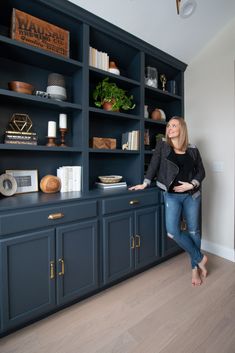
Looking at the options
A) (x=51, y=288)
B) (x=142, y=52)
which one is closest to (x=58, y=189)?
(x=51, y=288)

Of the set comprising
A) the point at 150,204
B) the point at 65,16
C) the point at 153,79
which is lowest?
the point at 150,204

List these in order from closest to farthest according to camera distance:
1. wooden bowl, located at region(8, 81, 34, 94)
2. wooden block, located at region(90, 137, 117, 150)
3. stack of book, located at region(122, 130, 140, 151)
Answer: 1. wooden bowl, located at region(8, 81, 34, 94)
2. wooden block, located at region(90, 137, 117, 150)
3. stack of book, located at region(122, 130, 140, 151)

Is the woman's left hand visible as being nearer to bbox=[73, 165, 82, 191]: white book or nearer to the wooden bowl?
bbox=[73, 165, 82, 191]: white book

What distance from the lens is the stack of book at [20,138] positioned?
1.65m

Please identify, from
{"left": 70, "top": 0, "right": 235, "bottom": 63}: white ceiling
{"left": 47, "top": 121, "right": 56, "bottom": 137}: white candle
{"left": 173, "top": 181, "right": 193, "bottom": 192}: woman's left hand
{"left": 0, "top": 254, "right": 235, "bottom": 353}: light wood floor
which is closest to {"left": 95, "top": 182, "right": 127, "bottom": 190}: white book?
{"left": 173, "top": 181, "right": 193, "bottom": 192}: woman's left hand

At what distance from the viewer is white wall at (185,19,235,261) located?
2467 mm

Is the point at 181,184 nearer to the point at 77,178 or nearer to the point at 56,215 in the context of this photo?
the point at 77,178

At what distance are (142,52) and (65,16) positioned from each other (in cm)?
91

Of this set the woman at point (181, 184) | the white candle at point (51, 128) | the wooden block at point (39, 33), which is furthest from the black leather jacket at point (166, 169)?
the wooden block at point (39, 33)

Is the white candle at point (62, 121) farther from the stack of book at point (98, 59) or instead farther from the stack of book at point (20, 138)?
the stack of book at point (98, 59)

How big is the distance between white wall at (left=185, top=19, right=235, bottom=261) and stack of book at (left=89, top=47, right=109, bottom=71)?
1.33 m

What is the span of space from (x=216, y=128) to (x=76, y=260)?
2.20m

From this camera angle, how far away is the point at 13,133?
167cm

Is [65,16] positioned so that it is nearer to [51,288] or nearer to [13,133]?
[13,133]
